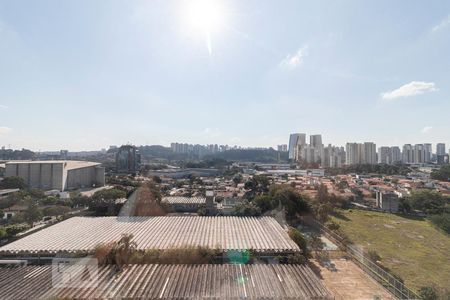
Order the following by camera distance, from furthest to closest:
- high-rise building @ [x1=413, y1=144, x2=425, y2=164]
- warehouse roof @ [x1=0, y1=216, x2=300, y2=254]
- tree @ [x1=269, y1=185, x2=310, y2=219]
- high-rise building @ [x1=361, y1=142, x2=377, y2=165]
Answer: high-rise building @ [x1=413, y1=144, x2=425, y2=164] → high-rise building @ [x1=361, y1=142, x2=377, y2=165] → tree @ [x1=269, y1=185, x2=310, y2=219] → warehouse roof @ [x1=0, y1=216, x2=300, y2=254]

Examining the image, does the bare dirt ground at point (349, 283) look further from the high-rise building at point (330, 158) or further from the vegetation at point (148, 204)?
the high-rise building at point (330, 158)

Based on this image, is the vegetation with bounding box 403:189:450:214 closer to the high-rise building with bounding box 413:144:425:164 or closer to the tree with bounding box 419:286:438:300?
the tree with bounding box 419:286:438:300

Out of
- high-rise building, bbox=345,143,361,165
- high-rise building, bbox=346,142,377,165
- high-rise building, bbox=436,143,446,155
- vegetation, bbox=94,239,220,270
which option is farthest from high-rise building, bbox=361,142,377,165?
vegetation, bbox=94,239,220,270

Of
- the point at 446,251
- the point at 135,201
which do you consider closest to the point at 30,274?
the point at 135,201

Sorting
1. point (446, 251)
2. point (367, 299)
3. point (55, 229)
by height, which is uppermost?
point (55, 229)

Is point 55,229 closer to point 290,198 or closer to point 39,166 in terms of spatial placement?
point 290,198
